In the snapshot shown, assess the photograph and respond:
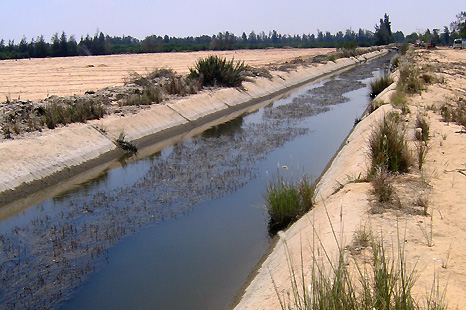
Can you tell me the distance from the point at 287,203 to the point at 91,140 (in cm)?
736

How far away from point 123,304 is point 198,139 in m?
10.1

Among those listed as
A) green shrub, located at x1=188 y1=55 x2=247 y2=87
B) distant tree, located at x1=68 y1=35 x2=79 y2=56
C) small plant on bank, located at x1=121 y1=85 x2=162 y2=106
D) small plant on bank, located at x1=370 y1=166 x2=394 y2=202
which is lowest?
small plant on bank, located at x1=370 y1=166 x2=394 y2=202

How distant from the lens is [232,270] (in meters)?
6.70

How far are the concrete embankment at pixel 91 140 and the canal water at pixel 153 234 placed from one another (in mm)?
830

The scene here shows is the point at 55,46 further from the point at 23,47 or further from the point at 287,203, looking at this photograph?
the point at 287,203

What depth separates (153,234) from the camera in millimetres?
7945

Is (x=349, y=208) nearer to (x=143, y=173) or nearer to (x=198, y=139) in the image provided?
(x=143, y=173)

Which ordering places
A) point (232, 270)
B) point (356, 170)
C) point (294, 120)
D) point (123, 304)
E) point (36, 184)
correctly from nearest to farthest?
point (123, 304) < point (232, 270) < point (356, 170) < point (36, 184) < point (294, 120)

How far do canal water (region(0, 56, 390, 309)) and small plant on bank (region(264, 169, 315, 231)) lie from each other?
30 cm

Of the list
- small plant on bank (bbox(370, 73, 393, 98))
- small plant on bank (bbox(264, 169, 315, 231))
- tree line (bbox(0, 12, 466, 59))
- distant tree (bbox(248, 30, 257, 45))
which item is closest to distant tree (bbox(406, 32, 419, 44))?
tree line (bbox(0, 12, 466, 59))

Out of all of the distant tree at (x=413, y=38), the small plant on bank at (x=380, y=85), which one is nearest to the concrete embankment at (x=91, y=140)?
the small plant on bank at (x=380, y=85)

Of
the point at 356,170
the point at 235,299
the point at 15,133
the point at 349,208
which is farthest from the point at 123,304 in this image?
the point at 15,133

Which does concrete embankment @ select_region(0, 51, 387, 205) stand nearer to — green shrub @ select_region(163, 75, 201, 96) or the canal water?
green shrub @ select_region(163, 75, 201, 96)

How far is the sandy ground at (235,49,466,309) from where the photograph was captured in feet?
15.5
